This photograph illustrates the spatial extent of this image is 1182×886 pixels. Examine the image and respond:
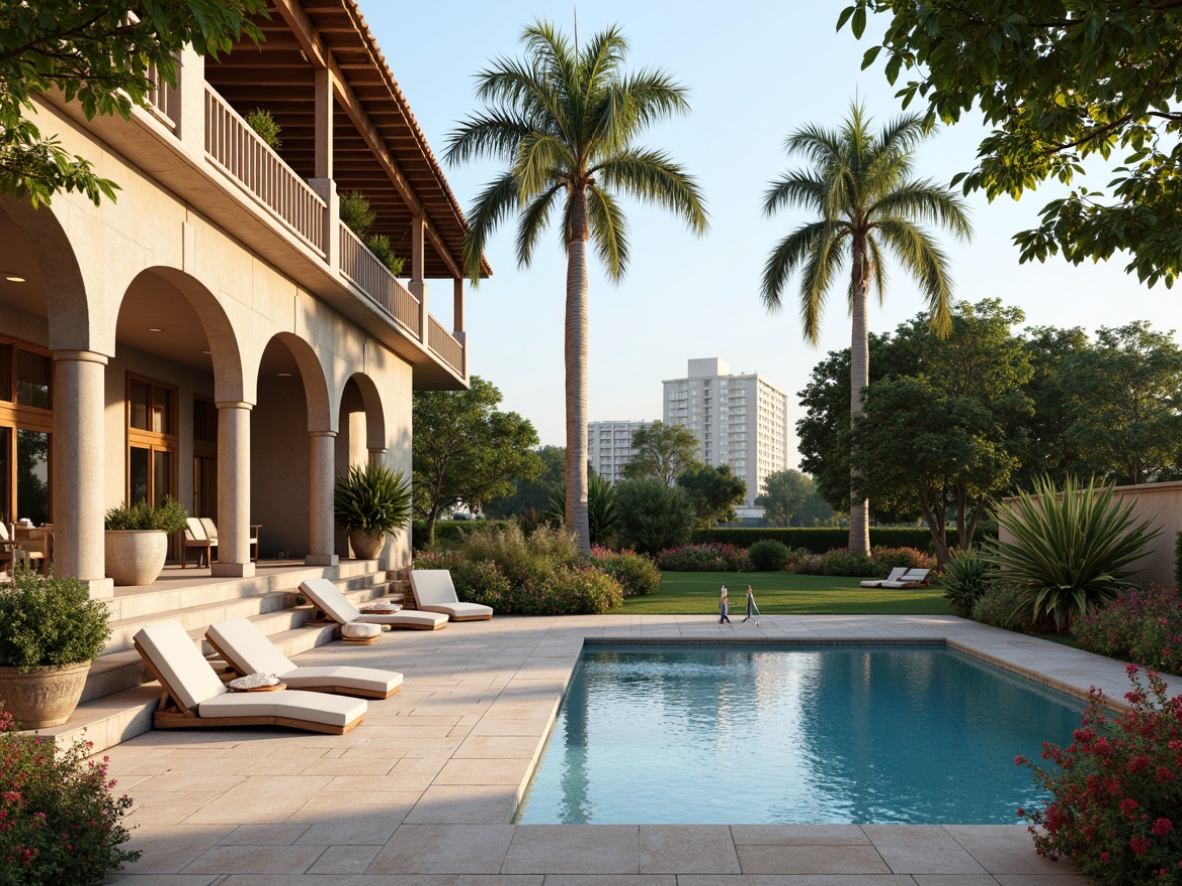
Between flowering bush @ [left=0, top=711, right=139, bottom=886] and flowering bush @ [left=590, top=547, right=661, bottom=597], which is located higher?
flowering bush @ [left=0, top=711, right=139, bottom=886]

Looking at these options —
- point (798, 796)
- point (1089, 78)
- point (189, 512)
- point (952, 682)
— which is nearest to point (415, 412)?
point (189, 512)

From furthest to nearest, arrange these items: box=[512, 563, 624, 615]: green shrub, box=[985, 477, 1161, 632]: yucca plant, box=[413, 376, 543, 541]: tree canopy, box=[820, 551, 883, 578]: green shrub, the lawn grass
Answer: box=[413, 376, 543, 541]: tree canopy → box=[820, 551, 883, 578]: green shrub → the lawn grass → box=[512, 563, 624, 615]: green shrub → box=[985, 477, 1161, 632]: yucca plant

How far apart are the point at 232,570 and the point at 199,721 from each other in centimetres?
584

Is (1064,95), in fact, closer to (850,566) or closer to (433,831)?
(433,831)

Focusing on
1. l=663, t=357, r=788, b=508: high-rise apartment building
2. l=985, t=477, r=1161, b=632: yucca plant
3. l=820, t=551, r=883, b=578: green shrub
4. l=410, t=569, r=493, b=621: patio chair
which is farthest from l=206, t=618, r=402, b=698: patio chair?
l=663, t=357, r=788, b=508: high-rise apartment building

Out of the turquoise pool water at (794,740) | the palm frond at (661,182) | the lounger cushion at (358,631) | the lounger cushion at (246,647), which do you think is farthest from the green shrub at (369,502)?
the lounger cushion at (246,647)

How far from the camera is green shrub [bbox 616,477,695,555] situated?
3206cm

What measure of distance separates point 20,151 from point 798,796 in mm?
6400

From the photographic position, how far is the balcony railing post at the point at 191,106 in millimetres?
10273

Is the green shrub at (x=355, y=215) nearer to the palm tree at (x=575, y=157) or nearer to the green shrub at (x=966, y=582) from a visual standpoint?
the palm tree at (x=575, y=157)

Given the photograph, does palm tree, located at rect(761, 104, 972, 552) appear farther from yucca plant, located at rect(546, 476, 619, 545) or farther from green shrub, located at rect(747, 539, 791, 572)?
yucca plant, located at rect(546, 476, 619, 545)

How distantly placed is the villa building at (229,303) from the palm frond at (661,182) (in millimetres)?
3879

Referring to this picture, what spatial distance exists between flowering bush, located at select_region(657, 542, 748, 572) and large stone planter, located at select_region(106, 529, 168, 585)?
68.3 ft

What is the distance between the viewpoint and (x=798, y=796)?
23.6 ft
